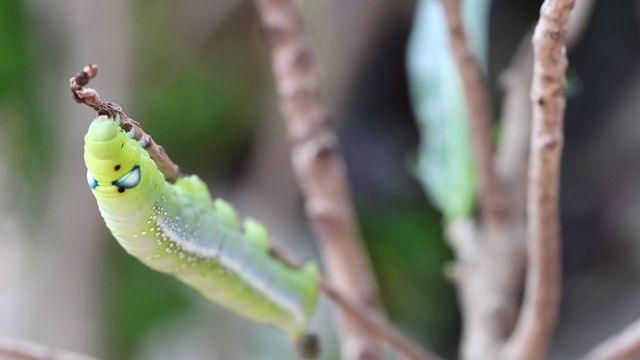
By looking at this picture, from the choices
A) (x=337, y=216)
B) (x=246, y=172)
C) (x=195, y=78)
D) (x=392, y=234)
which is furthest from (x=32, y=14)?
(x=337, y=216)

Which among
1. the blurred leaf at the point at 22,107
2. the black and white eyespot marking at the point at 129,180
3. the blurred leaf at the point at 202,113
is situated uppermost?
the black and white eyespot marking at the point at 129,180

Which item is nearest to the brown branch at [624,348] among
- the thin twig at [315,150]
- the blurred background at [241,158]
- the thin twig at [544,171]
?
the thin twig at [544,171]

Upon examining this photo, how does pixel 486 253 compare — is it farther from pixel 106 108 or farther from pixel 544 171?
pixel 106 108

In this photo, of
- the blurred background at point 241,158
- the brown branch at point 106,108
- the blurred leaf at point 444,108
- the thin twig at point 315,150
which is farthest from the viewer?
the blurred background at point 241,158

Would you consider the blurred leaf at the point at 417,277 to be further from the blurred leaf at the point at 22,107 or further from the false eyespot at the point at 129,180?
the false eyespot at the point at 129,180

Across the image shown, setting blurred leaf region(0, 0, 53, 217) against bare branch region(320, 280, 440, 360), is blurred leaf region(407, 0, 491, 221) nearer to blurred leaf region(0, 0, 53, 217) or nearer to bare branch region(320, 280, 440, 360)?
bare branch region(320, 280, 440, 360)

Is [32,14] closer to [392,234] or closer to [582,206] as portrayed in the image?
[392,234]

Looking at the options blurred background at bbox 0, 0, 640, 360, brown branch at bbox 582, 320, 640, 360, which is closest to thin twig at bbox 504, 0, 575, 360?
brown branch at bbox 582, 320, 640, 360
